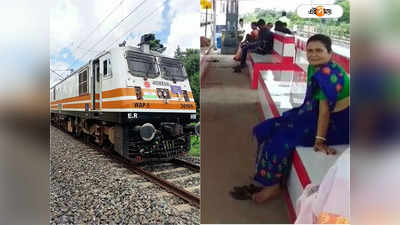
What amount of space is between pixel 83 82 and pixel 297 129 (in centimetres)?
154

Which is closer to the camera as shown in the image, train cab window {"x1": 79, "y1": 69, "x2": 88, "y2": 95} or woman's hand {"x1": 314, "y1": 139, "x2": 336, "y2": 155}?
woman's hand {"x1": 314, "y1": 139, "x2": 336, "y2": 155}

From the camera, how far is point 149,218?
7.27ft

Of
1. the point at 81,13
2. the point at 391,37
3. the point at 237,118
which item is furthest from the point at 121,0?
the point at 391,37

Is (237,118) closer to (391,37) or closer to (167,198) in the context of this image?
(167,198)

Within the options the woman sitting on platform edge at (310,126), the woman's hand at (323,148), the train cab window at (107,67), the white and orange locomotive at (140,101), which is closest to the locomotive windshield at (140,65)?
the white and orange locomotive at (140,101)

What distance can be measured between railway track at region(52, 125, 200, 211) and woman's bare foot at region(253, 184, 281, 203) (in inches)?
13.7

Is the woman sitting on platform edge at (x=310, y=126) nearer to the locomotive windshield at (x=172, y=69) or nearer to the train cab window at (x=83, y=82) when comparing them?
the locomotive windshield at (x=172, y=69)

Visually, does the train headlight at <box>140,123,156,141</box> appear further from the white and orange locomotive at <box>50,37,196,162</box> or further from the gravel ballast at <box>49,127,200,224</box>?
the gravel ballast at <box>49,127,200,224</box>

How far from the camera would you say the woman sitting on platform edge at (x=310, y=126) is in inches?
78.4

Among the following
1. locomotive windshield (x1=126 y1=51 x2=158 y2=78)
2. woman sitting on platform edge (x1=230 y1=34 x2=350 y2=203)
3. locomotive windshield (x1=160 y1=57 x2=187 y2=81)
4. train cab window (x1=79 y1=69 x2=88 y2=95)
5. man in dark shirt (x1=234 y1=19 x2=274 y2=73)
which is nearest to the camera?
woman sitting on platform edge (x1=230 y1=34 x2=350 y2=203)

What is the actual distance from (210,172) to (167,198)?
38cm

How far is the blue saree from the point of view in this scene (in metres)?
1.99

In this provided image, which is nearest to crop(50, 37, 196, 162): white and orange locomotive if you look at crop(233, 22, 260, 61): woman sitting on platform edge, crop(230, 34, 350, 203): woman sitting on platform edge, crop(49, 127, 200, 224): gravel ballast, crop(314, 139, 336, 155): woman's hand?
crop(49, 127, 200, 224): gravel ballast

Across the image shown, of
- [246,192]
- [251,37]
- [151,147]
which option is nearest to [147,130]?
[151,147]
